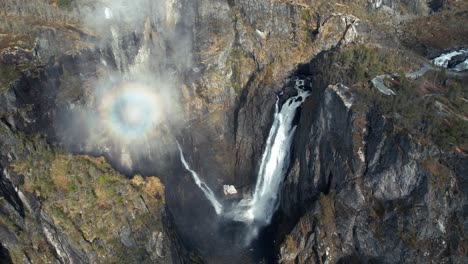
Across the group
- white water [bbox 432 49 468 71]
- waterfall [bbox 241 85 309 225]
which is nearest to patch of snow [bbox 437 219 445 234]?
waterfall [bbox 241 85 309 225]

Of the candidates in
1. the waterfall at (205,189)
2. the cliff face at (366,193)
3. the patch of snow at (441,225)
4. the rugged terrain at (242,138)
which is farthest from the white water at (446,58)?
the waterfall at (205,189)

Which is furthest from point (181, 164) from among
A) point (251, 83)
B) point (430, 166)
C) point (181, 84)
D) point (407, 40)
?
point (407, 40)

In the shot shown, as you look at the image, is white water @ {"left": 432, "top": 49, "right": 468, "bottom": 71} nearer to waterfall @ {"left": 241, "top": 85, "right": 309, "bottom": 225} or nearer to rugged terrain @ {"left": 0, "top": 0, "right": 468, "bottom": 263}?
rugged terrain @ {"left": 0, "top": 0, "right": 468, "bottom": 263}

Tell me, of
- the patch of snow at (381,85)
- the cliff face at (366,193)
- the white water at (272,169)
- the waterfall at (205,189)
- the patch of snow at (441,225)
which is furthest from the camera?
the waterfall at (205,189)

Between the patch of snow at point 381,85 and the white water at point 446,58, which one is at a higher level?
the patch of snow at point 381,85

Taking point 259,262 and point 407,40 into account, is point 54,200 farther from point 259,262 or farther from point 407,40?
point 407,40

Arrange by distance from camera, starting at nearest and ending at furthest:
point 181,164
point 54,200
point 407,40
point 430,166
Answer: point 430,166
point 54,200
point 181,164
point 407,40

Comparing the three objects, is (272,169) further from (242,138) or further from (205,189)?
(205,189)

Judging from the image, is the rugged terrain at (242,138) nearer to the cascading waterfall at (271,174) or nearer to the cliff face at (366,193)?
the cliff face at (366,193)
